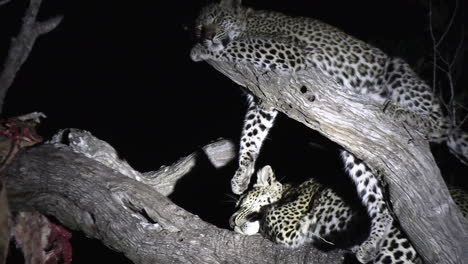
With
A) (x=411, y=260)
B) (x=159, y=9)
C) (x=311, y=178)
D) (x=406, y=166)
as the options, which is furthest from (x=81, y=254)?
(x=406, y=166)

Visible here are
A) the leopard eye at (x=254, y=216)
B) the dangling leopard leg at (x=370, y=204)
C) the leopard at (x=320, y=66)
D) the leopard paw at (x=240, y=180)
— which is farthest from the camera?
the leopard eye at (x=254, y=216)

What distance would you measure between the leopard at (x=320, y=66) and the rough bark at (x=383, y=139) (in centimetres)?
70

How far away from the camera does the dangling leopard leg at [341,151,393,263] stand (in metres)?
4.63

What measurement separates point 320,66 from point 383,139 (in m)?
1.99

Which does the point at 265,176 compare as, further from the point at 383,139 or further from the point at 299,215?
the point at 383,139

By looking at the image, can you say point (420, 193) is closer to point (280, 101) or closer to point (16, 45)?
point (280, 101)

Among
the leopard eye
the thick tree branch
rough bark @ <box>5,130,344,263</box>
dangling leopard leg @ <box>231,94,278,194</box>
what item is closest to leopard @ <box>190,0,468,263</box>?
dangling leopard leg @ <box>231,94,278,194</box>

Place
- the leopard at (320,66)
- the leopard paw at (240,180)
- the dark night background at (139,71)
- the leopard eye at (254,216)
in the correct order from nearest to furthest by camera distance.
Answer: the leopard at (320,66)
the leopard paw at (240,180)
the leopard eye at (254,216)
the dark night background at (139,71)

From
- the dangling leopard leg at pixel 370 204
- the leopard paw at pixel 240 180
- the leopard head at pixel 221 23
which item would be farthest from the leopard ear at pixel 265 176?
the leopard head at pixel 221 23

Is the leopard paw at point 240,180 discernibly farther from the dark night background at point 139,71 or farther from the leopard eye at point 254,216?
the dark night background at point 139,71

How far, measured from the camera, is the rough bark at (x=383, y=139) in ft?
12.5

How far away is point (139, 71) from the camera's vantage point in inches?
421

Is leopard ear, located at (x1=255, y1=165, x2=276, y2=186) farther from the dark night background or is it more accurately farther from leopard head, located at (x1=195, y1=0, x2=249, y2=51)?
the dark night background

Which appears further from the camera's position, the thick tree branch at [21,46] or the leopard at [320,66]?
the leopard at [320,66]
